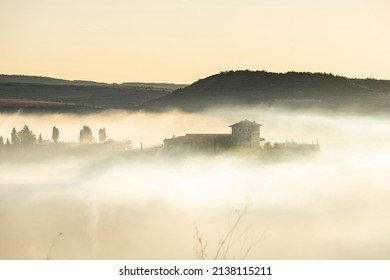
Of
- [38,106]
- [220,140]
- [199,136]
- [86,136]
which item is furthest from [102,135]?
[220,140]

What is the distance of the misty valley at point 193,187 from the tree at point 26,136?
29 cm

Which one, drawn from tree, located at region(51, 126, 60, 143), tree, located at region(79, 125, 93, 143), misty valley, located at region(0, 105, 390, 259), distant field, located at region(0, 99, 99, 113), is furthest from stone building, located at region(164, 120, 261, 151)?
tree, located at region(51, 126, 60, 143)

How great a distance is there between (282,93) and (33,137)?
30735 mm

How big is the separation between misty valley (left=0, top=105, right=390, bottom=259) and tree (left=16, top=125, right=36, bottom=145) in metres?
0.29

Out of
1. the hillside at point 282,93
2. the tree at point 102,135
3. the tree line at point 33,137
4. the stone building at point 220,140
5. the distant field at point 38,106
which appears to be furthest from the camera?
the hillside at point 282,93

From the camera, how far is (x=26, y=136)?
62.5 m

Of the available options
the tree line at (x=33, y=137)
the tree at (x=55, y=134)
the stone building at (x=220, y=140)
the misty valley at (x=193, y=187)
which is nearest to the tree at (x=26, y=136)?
the tree line at (x=33, y=137)

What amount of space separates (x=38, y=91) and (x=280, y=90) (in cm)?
3008

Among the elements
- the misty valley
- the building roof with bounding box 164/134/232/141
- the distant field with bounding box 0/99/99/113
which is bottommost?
the misty valley

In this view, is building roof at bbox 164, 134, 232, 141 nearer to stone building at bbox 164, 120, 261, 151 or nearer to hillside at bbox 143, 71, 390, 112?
stone building at bbox 164, 120, 261, 151

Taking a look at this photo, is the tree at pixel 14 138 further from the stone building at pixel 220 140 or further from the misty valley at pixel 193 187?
the stone building at pixel 220 140

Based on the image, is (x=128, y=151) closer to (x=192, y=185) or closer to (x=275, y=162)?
(x=275, y=162)

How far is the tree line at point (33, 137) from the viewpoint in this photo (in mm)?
61906

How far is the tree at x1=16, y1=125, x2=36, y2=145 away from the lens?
61.9m
